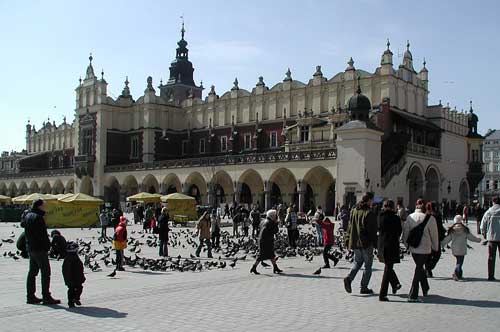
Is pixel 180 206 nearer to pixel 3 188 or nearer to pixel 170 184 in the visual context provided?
pixel 170 184

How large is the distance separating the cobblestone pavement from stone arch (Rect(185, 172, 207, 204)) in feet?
131

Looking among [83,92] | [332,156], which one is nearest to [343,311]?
[332,156]

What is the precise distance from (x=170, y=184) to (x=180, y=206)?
1764cm

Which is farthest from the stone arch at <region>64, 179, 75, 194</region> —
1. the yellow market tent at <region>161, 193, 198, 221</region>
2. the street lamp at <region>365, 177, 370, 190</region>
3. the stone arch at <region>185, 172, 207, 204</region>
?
the street lamp at <region>365, 177, 370, 190</region>

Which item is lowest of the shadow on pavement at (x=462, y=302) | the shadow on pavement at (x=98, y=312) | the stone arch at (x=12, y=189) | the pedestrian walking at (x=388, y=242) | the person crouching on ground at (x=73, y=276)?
the shadow on pavement at (x=98, y=312)

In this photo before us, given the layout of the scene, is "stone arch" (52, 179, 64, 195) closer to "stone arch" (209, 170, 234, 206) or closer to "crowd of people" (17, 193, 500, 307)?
"stone arch" (209, 170, 234, 206)

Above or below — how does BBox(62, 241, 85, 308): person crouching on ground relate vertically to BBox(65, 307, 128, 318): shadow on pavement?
above

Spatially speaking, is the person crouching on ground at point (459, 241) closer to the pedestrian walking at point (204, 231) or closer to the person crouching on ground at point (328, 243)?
the person crouching on ground at point (328, 243)

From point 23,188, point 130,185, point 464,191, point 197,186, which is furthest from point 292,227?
point 23,188

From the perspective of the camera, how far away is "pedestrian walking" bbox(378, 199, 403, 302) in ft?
34.7

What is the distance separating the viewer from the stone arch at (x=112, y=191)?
6431cm

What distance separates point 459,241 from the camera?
1350 centimetres

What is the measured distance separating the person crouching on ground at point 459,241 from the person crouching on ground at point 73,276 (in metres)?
7.86

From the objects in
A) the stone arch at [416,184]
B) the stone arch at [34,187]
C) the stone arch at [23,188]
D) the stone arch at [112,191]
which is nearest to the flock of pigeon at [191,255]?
the stone arch at [416,184]
